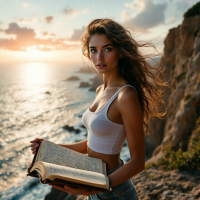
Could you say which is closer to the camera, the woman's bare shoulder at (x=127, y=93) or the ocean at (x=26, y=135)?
the woman's bare shoulder at (x=127, y=93)

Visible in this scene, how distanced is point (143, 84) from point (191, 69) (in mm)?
11384

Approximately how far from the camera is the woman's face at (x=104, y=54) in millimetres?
2273

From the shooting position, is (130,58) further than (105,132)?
Yes

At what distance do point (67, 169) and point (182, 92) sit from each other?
43.4 feet

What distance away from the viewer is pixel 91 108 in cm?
249

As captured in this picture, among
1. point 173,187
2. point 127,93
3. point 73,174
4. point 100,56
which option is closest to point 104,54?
point 100,56

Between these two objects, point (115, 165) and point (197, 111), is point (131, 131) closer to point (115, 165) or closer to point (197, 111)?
point (115, 165)

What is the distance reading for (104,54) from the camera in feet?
7.46

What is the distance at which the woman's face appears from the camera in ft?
7.46

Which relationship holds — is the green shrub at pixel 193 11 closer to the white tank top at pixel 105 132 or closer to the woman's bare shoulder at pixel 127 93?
the woman's bare shoulder at pixel 127 93

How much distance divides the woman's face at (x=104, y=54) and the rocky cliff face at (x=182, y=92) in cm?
119

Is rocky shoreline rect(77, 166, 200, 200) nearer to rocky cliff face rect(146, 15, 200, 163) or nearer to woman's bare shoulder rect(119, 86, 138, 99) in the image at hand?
rocky cliff face rect(146, 15, 200, 163)

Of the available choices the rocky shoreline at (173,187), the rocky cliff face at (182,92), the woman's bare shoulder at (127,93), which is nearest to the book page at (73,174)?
the woman's bare shoulder at (127,93)

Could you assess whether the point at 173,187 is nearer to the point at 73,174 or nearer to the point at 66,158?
the point at 66,158
